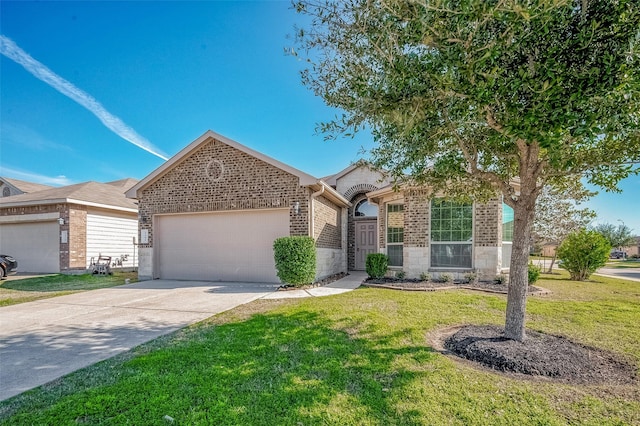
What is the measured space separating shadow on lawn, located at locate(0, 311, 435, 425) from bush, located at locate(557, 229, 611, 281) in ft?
39.8

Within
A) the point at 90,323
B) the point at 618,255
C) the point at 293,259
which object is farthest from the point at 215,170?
the point at 618,255

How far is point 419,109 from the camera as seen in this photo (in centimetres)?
397

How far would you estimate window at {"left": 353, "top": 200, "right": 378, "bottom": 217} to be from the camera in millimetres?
15422

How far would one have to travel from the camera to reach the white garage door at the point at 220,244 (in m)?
10.6

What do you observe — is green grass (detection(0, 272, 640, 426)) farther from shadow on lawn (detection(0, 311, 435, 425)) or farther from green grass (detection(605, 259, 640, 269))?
green grass (detection(605, 259, 640, 269))

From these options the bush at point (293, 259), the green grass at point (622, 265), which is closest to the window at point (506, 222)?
the bush at point (293, 259)

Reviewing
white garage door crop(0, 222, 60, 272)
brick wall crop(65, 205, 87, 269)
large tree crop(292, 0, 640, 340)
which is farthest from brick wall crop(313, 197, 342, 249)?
white garage door crop(0, 222, 60, 272)

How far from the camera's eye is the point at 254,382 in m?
3.28

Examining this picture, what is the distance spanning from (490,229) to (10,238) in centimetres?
2070

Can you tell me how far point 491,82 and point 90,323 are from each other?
7.41 meters

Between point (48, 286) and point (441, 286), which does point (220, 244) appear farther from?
point (441, 286)

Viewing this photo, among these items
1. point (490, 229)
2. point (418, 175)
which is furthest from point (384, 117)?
point (490, 229)

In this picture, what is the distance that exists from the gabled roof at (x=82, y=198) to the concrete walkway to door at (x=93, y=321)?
20.5ft

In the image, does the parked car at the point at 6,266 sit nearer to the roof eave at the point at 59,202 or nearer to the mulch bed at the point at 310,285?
the roof eave at the point at 59,202
